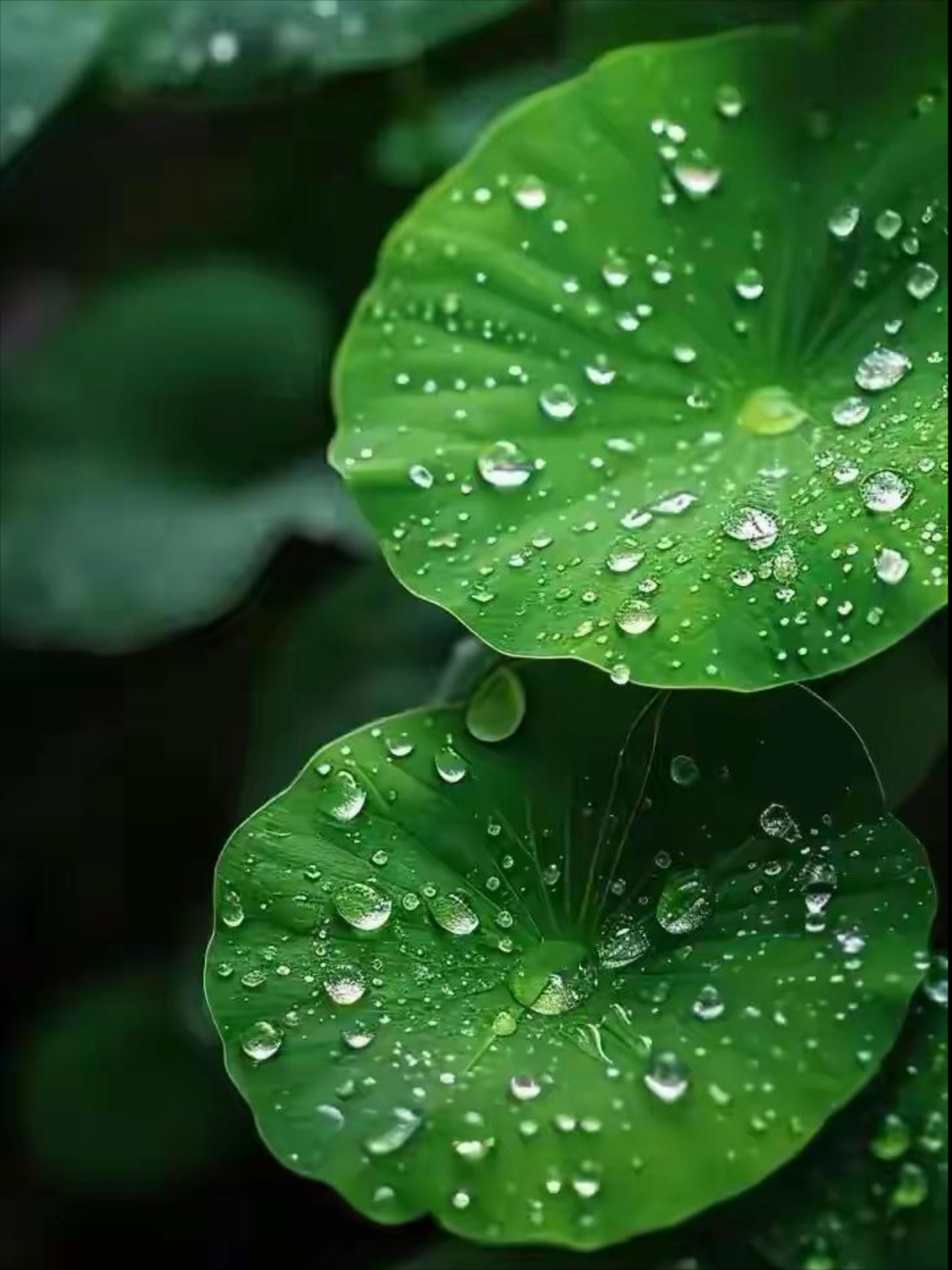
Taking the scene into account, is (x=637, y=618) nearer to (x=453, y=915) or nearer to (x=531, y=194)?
(x=453, y=915)

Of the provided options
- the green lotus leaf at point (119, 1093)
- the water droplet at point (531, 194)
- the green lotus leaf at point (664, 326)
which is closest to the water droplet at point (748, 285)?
the green lotus leaf at point (664, 326)

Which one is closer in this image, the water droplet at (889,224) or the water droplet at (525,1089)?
the water droplet at (525,1089)

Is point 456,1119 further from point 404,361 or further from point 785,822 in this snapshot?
point 404,361

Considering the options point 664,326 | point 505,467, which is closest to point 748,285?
point 664,326

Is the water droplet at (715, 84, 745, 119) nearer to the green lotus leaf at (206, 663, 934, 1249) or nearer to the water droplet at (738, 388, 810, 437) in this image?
the water droplet at (738, 388, 810, 437)

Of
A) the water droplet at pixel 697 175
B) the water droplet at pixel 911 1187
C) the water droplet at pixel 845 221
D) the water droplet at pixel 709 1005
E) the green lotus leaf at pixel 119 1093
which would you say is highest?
the water droplet at pixel 697 175

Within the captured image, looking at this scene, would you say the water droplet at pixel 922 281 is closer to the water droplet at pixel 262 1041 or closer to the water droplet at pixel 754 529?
the water droplet at pixel 754 529
